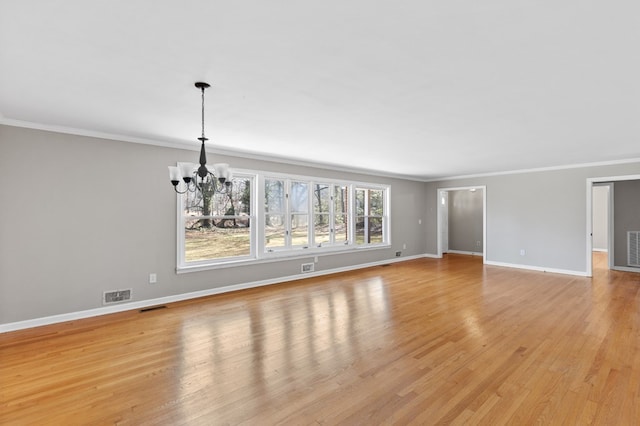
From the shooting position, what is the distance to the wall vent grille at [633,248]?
6930mm

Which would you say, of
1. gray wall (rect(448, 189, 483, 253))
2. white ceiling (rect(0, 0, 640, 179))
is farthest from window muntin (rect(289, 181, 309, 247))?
gray wall (rect(448, 189, 483, 253))

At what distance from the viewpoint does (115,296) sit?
163 inches

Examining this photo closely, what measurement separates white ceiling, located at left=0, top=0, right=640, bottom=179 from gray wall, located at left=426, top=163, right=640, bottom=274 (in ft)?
8.51

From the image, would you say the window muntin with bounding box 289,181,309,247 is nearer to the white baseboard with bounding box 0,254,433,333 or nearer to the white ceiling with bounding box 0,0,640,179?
the white baseboard with bounding box 0,254,433,333

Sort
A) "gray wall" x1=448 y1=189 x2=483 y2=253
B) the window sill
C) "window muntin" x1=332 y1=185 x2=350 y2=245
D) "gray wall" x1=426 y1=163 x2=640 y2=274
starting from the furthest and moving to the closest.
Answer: "gray wall" x1=448 y1=189 x2=483 y2=253 < "window muntin" x1=332 y1=185 x2=350 y2=245 < "gray wall" x1=426 y1=163 x2=640 y2=274 < the window sill

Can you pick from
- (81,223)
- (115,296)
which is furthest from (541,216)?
(81,223)

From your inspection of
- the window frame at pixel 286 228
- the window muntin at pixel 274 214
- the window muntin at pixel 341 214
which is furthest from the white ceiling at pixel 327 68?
the window muntin at pixel 341 214

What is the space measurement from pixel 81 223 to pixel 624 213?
10743 millimetres

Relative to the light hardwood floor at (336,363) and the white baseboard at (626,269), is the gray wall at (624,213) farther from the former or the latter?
the light hardwood floor at (336,363)

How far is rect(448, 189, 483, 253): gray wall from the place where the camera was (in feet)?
31.6

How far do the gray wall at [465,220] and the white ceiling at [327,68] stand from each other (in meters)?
5.61

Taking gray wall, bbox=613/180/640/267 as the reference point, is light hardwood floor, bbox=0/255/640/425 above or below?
below

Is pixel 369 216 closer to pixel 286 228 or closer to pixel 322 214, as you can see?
pixel 322 214

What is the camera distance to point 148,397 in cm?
224
